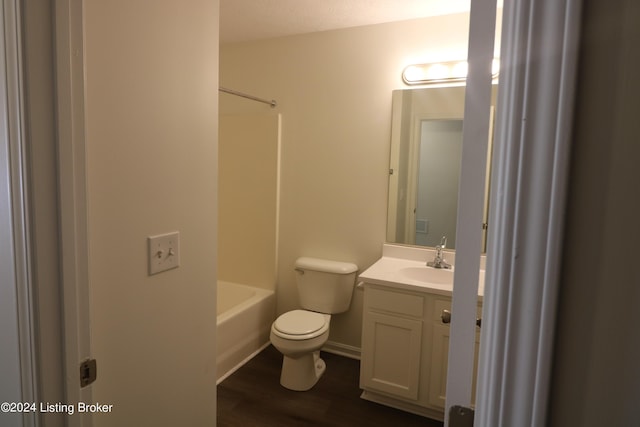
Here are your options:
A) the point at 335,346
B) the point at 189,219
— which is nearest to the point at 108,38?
the point at 189,219

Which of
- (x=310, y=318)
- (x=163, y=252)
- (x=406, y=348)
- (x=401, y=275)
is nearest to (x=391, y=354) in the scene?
(x=406, y=348)

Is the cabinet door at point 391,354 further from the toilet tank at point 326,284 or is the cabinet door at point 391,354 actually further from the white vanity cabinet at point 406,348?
the toilet tank at point 326,284

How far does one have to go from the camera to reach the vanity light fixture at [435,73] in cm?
233

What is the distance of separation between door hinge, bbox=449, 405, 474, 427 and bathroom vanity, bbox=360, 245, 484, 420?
150 cm

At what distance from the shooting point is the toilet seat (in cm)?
230

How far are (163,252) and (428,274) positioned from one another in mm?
1711

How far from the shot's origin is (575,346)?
0.41 m

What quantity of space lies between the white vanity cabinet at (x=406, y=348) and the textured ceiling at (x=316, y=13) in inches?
67.4

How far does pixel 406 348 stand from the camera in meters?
2.12

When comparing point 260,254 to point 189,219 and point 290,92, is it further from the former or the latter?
point 189,219

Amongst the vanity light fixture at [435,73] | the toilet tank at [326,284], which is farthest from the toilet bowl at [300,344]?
the vanity light fixture at [435,73]

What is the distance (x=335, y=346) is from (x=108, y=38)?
2.57 metres

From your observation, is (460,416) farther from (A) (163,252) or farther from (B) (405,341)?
(B) (405,341)

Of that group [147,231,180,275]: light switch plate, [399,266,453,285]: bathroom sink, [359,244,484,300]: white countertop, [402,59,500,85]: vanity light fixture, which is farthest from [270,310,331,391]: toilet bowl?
[402,59,500,85]: vanity light fixture
